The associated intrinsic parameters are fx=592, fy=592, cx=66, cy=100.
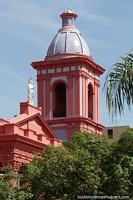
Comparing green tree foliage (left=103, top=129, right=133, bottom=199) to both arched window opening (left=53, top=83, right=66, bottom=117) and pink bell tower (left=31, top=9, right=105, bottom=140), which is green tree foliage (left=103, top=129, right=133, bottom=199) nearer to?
pink bell tower (left=31, top=9, right=105, bottom=140)

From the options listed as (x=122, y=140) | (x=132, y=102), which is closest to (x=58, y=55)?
(x=122, y=140)

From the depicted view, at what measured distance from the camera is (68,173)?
1265 inches

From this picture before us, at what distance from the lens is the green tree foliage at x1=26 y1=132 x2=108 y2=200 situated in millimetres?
Answer: 31422

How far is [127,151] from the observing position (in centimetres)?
3191

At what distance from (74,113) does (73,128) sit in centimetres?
136

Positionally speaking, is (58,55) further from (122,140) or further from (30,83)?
(122,140)

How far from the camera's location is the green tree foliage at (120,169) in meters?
30.8

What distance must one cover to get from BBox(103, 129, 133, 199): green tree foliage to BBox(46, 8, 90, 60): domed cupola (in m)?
23.0

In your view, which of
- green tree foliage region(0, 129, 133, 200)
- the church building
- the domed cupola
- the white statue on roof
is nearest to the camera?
green tree foliage region(0, 129, 133, 200)

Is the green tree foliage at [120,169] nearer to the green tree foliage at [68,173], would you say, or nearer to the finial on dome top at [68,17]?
the green tree foliage at [68,173]

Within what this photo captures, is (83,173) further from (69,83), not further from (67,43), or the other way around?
(67,43)

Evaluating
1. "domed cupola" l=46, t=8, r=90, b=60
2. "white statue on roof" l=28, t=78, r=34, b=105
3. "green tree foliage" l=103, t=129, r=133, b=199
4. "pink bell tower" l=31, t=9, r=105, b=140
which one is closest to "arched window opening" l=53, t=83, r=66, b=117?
"pink bell tower" l=31, t=9, r=105, b=140

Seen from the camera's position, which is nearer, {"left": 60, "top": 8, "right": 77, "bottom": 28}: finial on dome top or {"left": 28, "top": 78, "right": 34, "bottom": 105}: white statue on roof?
{"left": 28, "top": 78, "right": 34, "bottom": 105}: white statue on roof

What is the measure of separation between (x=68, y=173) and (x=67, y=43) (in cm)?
2479
